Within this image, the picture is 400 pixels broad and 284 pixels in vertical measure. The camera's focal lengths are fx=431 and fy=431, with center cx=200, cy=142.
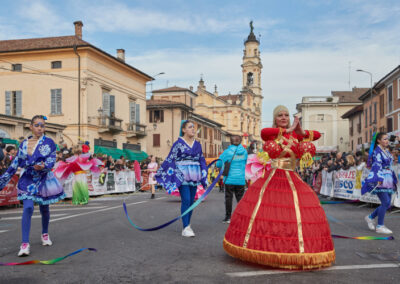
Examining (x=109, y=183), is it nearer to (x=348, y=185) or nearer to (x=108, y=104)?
(x=348, y=185)

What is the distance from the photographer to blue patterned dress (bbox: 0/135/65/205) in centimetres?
591

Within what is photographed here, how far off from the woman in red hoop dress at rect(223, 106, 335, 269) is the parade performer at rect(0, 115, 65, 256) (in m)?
2.70

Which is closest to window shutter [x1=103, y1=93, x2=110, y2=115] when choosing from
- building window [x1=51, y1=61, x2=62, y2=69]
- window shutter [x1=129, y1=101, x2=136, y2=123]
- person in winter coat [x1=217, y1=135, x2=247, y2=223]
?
building window [x1=51, y1=61, x2=62, y2=69]

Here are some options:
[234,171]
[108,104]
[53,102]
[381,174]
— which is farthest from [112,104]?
[381,174]

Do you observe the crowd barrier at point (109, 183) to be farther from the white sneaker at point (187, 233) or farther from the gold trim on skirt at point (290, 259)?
the gold trim on skirt at point (290, 259)

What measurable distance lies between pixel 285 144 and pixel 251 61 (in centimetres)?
9792

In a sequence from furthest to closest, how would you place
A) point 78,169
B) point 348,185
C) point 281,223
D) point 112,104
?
point 112,104 → point 348,185 → point 78,169 → point 281,223

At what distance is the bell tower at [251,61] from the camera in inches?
3969

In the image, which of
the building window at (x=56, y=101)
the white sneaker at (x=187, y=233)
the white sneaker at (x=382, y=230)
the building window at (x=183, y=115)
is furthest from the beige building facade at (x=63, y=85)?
the white sneaker at (x=382, y=230)

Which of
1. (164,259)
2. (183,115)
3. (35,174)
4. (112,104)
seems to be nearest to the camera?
(164,259)

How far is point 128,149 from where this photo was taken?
39.4 meters

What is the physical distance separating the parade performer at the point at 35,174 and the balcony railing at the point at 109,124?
94.1ft

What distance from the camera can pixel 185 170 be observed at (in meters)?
7.25

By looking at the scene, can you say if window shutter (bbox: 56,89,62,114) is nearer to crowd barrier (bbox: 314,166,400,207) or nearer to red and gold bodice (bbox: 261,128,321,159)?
crowd barrier (bbox: 314,166,400,207)
